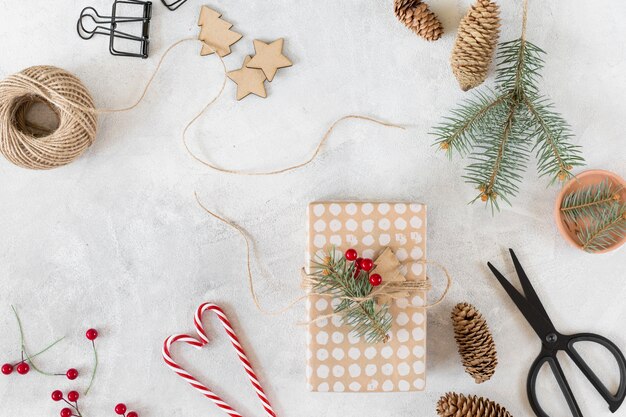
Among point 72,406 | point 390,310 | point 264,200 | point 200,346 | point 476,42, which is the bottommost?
point 72,406

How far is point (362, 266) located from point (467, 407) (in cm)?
41

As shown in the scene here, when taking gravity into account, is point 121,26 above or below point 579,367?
above

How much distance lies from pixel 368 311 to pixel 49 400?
0.80m

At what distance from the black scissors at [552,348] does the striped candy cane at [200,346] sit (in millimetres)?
609

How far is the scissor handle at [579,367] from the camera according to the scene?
149cm

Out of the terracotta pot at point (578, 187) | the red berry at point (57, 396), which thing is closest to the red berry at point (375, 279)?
the terracotta pot at point (578, 187)

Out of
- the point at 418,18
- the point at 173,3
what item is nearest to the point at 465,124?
the point at 418,18

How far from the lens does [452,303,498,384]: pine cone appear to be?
4.81 feet

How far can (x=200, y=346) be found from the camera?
59.9 inches

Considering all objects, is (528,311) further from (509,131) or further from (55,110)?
(55,110)

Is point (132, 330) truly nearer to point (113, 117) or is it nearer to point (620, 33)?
point (113, 117)

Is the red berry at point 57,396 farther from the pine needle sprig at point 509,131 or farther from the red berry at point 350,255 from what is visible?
the pine needle sprig at point 509,131

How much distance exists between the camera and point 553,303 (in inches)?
60.7

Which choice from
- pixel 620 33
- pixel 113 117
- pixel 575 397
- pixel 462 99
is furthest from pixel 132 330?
pixel 620 33
